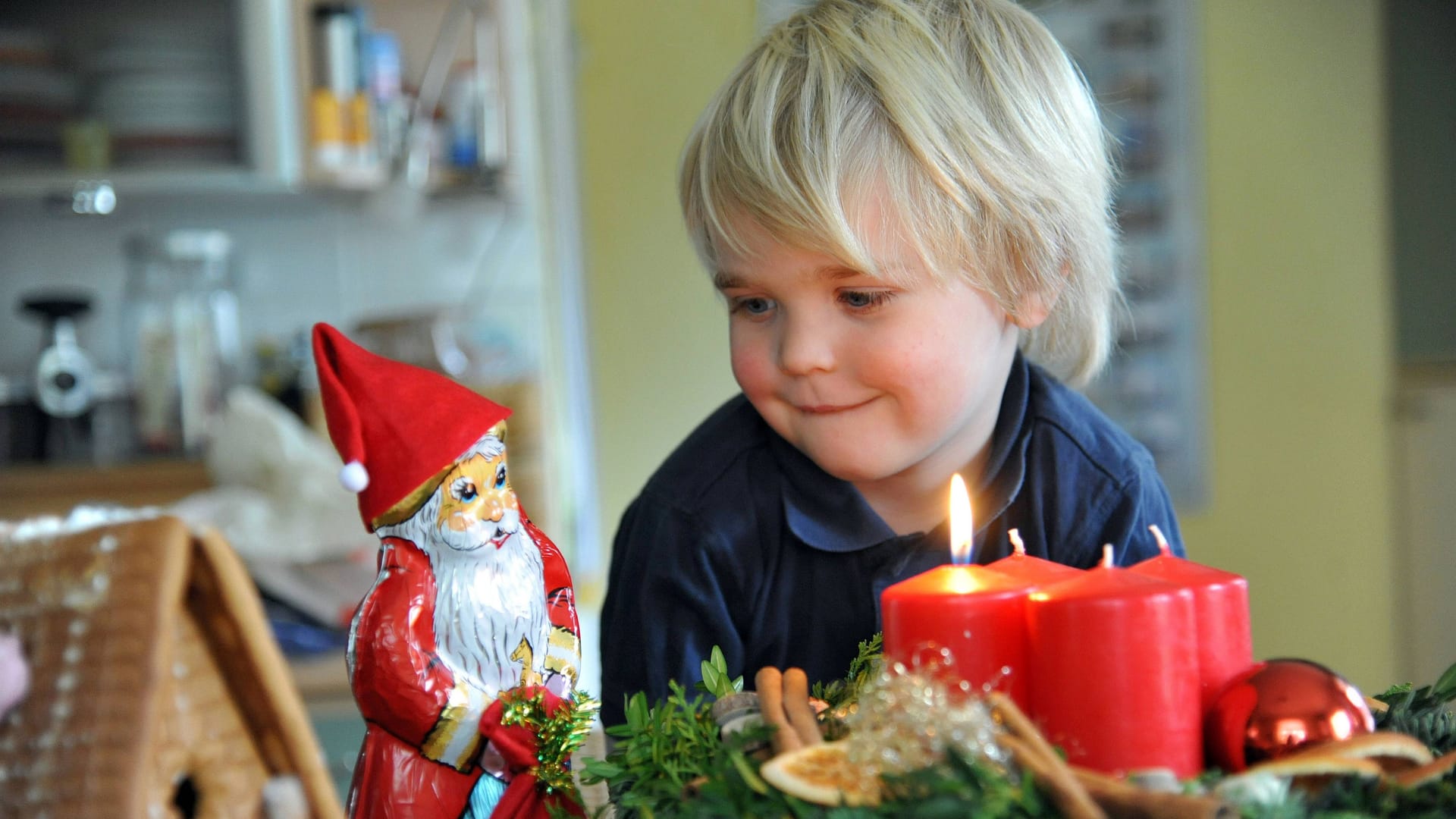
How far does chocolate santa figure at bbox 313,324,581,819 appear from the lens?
43 centimetres

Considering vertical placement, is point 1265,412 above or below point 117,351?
below

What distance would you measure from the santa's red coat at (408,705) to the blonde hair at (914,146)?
11.5 inches

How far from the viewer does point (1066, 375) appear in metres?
0.99

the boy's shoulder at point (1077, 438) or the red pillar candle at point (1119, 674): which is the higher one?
the boy's shoulder at point (1077, 438)

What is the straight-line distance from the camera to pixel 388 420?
440 mm

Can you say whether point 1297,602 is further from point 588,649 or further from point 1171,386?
point 588,649

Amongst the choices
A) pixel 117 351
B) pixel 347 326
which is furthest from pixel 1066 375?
pixel 117 351

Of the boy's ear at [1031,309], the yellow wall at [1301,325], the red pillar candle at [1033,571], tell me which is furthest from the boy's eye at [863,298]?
the yellow wall at [1301,325]

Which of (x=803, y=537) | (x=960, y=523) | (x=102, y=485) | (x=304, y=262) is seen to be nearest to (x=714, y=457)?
(x=803, y=537)

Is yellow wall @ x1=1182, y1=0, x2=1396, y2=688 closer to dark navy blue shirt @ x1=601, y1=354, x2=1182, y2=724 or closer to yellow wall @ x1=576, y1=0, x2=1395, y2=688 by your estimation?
yellow wall @ x1=576, y1=0, x2=1395, y2=688

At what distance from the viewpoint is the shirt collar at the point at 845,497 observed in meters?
0.79

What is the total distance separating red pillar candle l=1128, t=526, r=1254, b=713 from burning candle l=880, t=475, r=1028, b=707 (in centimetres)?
5

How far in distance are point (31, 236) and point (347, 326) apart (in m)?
0.59

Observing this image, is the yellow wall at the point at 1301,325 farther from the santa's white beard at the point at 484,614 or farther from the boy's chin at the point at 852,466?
the santa's white beard at the point at 484,614
